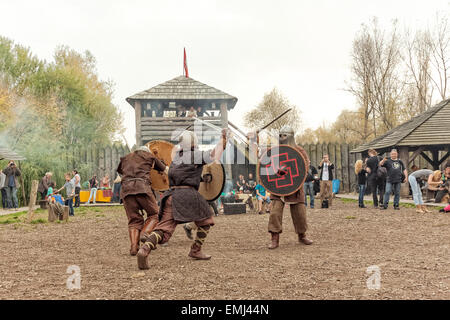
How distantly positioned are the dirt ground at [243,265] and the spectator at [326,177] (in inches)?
160

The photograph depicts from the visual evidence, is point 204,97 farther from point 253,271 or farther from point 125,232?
point 253,271

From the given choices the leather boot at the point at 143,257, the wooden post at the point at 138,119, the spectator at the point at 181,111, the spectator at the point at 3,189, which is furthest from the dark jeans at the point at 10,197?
the leather boot at the point at 143,257

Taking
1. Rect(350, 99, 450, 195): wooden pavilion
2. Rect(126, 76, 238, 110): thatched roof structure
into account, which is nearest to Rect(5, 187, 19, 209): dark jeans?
Rect(126, 76, 238, 110): thatched roof structure

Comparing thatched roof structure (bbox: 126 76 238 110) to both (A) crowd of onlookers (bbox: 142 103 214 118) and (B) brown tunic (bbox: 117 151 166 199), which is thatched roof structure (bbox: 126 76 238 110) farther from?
(B) brown tunic (bbox: 117 151 166 199)

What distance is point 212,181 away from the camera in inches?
225

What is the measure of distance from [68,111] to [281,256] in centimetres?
2438

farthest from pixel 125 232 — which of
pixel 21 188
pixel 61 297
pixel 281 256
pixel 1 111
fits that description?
pixel 1 111

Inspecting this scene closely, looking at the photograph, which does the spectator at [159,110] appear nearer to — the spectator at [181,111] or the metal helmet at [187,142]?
the spectator at [181,111]

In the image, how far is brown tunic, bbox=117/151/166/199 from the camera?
18.0ft

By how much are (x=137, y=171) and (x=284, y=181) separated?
1967 mm

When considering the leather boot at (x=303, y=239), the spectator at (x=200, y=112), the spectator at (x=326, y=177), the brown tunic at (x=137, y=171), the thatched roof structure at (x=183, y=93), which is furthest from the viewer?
the spectator at (x=200, y=112)

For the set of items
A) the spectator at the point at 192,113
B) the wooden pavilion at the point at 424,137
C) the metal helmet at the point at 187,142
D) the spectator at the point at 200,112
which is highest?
the spectator at the point at 200,112

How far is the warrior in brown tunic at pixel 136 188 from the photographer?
5.51 meters

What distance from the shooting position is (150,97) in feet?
60.7
